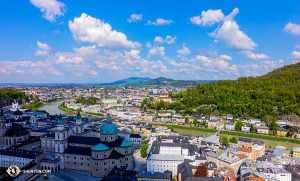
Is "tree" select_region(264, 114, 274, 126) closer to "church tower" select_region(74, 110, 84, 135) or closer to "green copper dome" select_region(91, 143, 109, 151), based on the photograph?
"church tower" select_region(74, 110, 84, 135)

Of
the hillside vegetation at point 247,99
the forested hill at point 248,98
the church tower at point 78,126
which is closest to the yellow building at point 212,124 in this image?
the hillside vegetation at point 247,99

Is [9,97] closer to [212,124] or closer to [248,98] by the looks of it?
[212,124]

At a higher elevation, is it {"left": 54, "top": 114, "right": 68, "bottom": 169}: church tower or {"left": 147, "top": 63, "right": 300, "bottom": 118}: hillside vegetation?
{"left": 147, "top": 63, "right": 300, "bottom": 118}: hillside vegetation

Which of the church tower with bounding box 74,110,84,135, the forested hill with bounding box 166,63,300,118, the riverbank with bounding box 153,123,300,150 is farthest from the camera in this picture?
the forested hill with bounding box 166,63,300,118

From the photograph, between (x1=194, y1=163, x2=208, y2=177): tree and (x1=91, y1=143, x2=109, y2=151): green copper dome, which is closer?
(x1=194, y1=163, x2=208, y2=177): tree

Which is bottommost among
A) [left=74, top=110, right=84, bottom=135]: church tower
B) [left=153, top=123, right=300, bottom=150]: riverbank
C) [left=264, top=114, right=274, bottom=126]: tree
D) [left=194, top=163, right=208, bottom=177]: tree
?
[left=153, top=123, right=300, bottom=150]: riverbank

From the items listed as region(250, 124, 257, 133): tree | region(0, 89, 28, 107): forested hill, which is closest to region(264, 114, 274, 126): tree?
region(250, 124, 257, 133): tree

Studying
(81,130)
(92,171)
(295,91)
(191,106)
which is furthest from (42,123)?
(295,91)

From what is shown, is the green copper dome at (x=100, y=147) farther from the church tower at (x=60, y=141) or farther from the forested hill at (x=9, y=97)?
the forested hill at (x=9, y=97)
